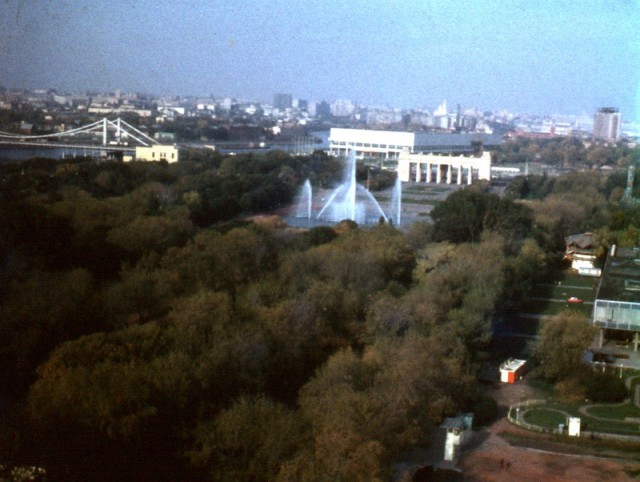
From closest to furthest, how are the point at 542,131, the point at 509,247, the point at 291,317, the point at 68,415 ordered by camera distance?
the point at 68,415 < the point at 291,317 < the point at 509,247 < the point at 542,131

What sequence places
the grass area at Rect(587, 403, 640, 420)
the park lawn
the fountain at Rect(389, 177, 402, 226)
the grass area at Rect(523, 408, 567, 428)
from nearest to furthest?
the park lawn
the grass area at Rect(523, 408, 567, 428)
the grass area at Rect(587, 403, 640, 420)
the fountain at Rect(389, 177, 402, 226)

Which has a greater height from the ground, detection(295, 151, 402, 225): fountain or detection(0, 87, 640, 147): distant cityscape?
detection(0, 87, 640, 147): distant cityscape

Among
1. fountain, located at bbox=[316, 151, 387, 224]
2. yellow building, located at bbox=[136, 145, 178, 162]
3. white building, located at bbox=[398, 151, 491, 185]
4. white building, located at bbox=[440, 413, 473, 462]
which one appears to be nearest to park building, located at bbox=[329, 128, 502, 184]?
white building, located at bbox=[398, 151, 491, 185]

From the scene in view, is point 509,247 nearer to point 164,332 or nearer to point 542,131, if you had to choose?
point 164,332

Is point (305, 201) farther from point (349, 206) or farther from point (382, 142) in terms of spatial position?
point (382, 142)

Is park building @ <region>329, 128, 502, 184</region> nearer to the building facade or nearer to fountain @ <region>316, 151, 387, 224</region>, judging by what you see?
the building facade

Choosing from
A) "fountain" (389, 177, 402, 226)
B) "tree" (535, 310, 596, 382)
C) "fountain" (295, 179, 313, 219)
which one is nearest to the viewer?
"tree" (535, 310, 596, 382)

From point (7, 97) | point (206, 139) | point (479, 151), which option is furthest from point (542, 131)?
point (7, 97)
